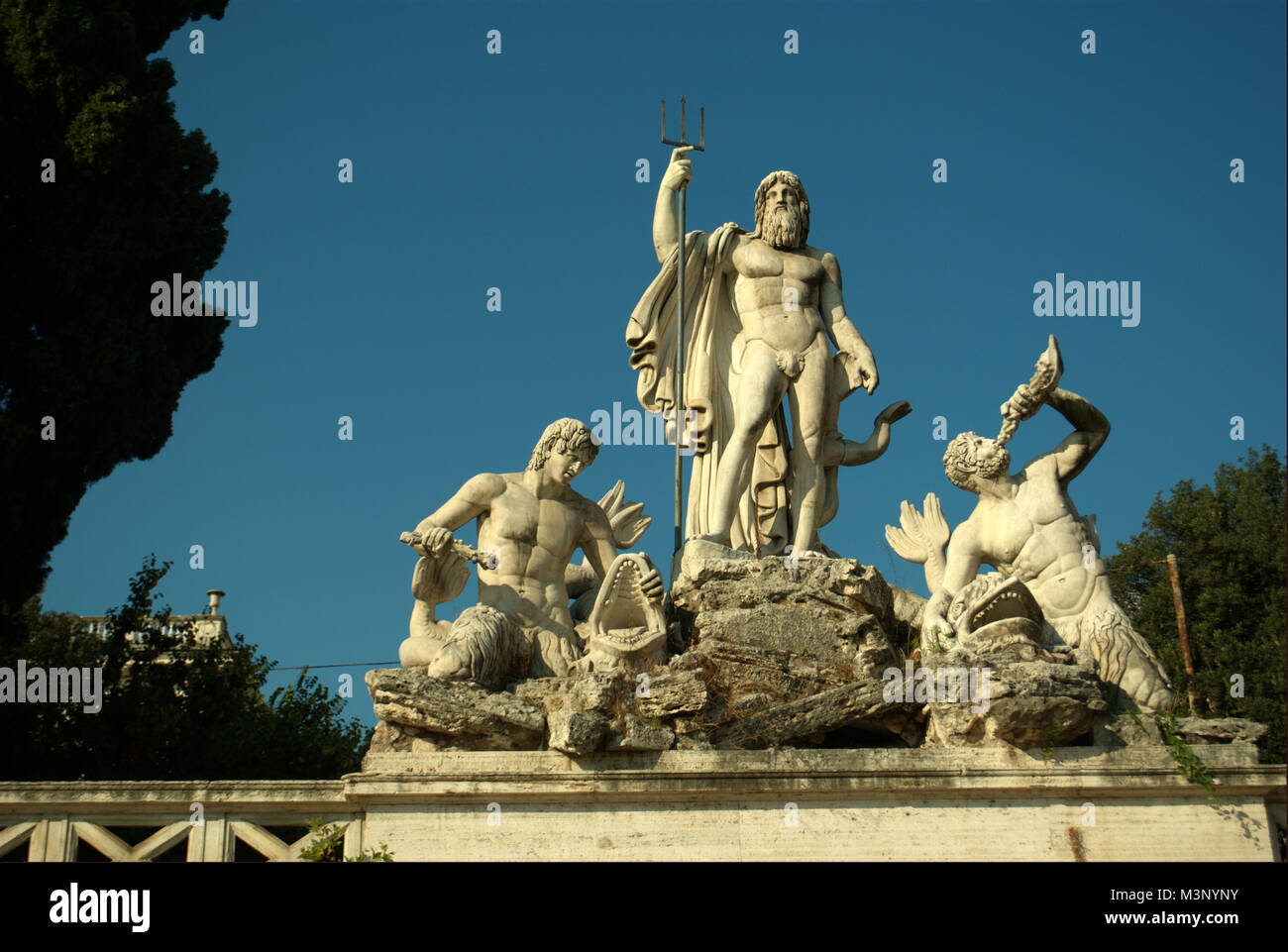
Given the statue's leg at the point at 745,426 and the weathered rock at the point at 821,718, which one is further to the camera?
the statue's leg at the point at 745,426

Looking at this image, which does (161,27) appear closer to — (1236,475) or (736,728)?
(736,728)

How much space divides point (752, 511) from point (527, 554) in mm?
2294

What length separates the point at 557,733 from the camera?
30.8 feet

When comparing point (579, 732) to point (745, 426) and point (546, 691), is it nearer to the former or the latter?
point (546, 691)

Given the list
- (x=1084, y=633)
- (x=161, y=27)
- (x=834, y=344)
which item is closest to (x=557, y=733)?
(x=1084, y=633)

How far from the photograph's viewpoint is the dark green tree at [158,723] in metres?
15.7

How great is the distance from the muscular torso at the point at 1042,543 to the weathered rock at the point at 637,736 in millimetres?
2971

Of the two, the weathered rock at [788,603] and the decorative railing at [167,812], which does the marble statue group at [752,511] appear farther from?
the decorative railing at [167,812]

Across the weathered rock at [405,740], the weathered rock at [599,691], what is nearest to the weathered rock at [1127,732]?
the weathered rock at [599,691]

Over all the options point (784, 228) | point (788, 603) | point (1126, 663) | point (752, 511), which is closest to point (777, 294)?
point (784, 228)

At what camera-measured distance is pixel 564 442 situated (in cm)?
1158

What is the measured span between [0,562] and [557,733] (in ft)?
27.1
